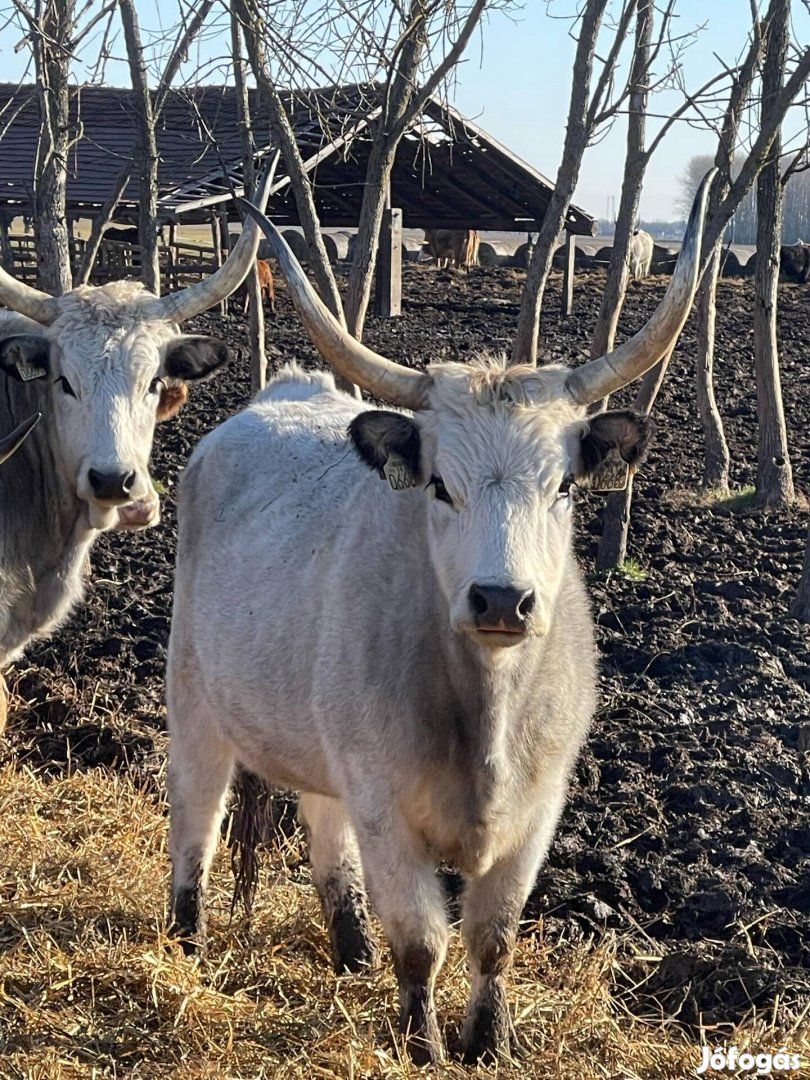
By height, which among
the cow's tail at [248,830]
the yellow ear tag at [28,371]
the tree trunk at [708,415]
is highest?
the yellow ear tag at [28,371]

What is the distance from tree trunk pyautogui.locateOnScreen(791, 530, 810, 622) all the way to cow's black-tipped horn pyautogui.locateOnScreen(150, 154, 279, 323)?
354 cm

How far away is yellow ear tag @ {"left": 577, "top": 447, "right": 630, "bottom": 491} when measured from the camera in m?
3.89

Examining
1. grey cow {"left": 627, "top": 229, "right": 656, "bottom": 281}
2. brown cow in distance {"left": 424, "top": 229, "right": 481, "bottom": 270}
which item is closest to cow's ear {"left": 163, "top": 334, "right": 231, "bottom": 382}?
grey cow {"left": 627, "top": 229, "right": 656, "bottom": 281}

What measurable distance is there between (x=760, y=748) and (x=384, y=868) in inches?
106

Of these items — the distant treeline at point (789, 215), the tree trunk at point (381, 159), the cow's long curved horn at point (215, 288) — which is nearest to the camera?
the cow's long curved horn at point (215, 288)

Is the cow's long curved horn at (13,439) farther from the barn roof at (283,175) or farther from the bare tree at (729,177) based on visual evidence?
the barn roof at (283,175)

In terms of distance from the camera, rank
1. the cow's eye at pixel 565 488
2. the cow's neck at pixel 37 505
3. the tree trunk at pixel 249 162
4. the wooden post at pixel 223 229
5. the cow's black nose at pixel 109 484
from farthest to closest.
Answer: the wooden post at pixel 223 229 < the tree trunk at pixel 249 162 < the cow's neck at pixel 37 505 < the cow's black nose at pixel 109 484 < the cow's eye at pixel 565 488

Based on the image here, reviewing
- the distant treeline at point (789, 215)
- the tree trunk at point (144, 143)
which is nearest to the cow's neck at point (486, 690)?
the tree trunk at point (144, 143)

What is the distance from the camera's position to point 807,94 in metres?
8.62

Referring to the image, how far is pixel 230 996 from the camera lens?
444 centimetres

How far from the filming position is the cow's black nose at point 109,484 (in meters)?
5.17

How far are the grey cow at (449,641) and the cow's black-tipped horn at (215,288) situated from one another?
1.83 m

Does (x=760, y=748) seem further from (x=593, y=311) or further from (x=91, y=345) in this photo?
(x=593, y=311)

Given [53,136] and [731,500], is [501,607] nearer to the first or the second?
[53,136]
